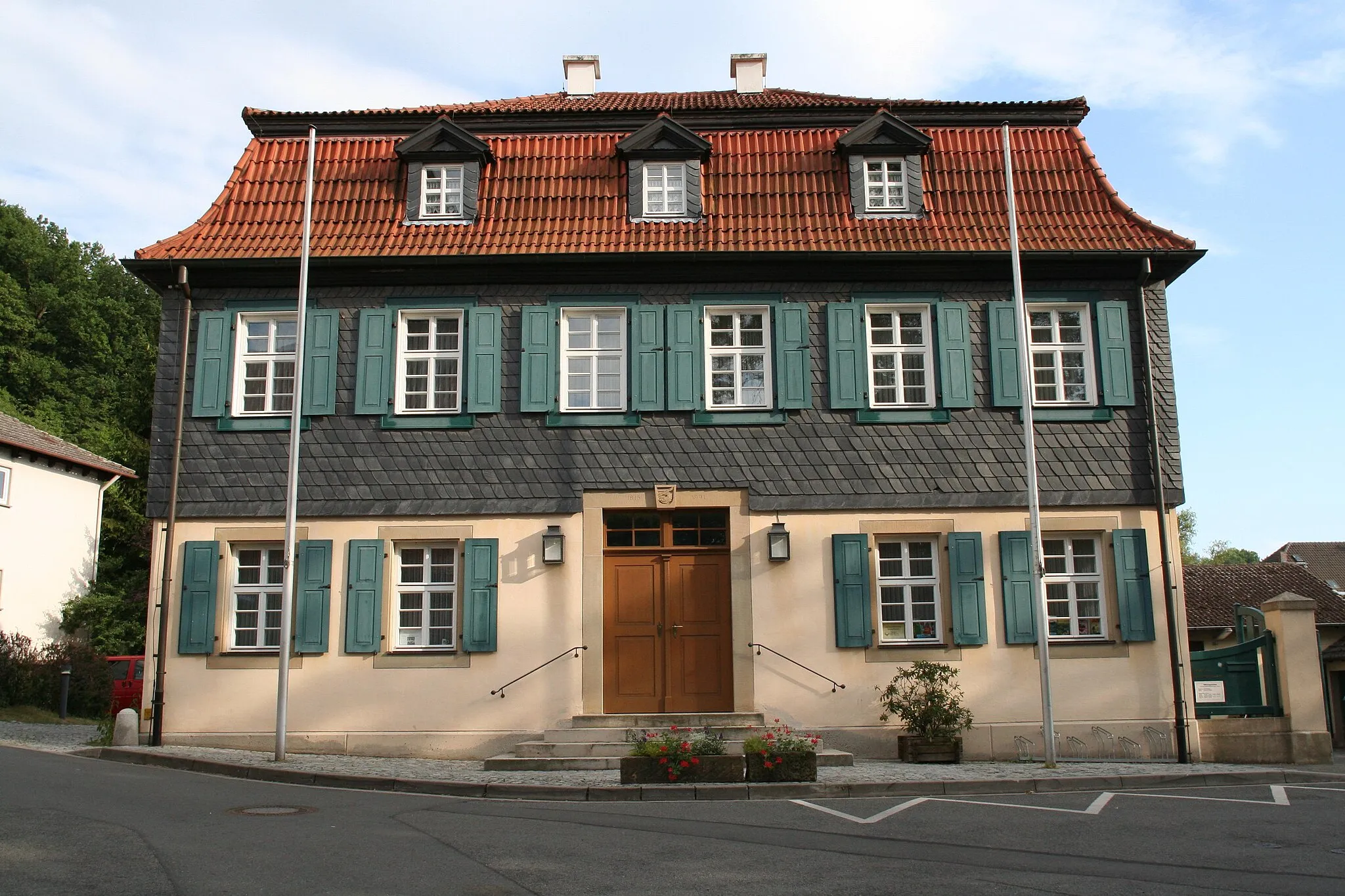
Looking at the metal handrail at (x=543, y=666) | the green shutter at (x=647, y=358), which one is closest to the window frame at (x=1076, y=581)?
the metal handrail at (x=543, y=666)

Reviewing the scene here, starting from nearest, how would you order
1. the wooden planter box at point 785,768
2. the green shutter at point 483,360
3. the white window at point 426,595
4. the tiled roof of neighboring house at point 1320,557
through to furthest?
the wooden planter box at point 785,768
the white window at point 426,595
the green shutter at point 483,360
the tiled roof of neighboring house at point 1320,557

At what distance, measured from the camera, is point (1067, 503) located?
15750 mm

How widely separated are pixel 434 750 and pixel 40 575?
19.7 meters

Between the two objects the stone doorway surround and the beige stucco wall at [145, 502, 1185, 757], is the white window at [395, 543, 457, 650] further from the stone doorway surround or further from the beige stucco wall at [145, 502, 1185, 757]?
the stone doorway surround

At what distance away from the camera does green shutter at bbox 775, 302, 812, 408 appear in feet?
52.5

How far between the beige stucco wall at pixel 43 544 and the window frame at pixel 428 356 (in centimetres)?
1714

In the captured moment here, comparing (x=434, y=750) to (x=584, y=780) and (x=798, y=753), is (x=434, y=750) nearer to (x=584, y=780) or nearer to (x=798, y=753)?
(x=584, y=780)

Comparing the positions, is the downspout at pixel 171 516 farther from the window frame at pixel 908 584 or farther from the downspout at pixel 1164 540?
the downspout at pixel 1164 540

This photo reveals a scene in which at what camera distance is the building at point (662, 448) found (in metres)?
15.4

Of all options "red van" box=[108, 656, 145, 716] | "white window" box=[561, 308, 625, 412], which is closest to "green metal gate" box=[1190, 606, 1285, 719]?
"white window" box=[561, 308, 625, 412]

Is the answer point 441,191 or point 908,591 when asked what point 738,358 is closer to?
point 908,591

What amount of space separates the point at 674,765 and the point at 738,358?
255 inches

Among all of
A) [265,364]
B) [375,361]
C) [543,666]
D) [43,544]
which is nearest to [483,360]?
[375,361]

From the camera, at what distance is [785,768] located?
11758mm
